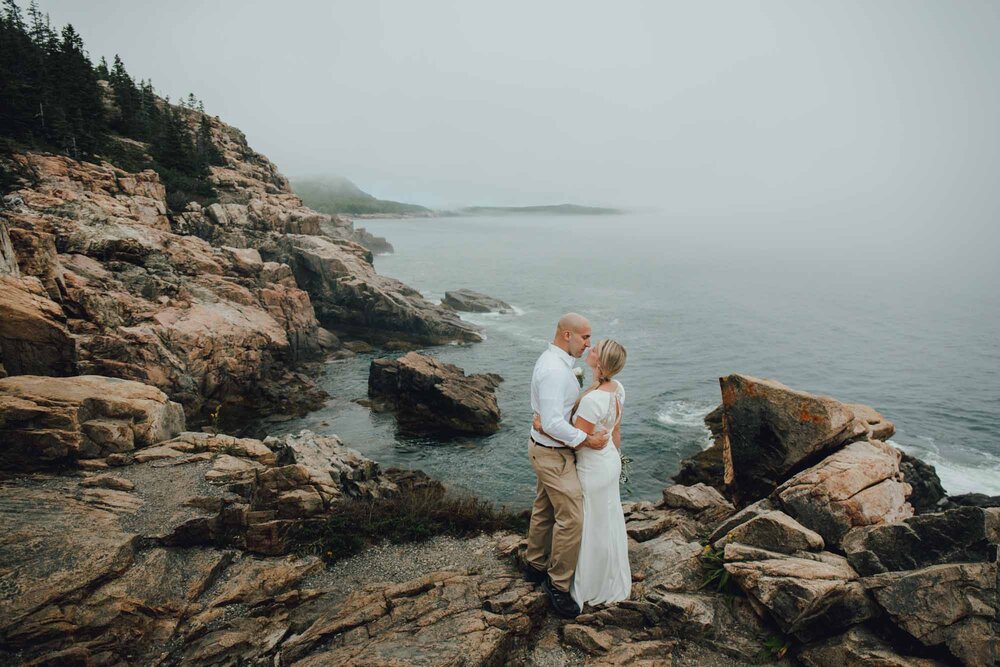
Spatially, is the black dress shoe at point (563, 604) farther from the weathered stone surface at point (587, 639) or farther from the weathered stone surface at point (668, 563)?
the weathered stone surface at point (668, 563)

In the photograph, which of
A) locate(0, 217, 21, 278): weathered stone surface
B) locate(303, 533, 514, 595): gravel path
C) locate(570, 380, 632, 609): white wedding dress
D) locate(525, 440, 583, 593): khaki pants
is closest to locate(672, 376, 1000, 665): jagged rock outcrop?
locate(570, 380, 632, 609): white wedding dress

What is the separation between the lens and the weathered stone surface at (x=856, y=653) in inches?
198

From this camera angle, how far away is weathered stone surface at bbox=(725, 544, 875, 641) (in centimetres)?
554

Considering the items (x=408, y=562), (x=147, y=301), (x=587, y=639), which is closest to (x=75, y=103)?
(x=147, y=301)

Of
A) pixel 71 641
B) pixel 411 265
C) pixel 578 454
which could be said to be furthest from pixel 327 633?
pixel 411 265

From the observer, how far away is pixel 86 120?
3722cm

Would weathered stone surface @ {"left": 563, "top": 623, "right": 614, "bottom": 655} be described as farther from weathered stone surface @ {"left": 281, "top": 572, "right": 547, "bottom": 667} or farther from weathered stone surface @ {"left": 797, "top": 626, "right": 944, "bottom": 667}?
weathered stone surface @ {"left": 797, "top": 626, "right": 944, "bottom": 667}

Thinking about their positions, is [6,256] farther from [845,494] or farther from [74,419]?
[845,494]

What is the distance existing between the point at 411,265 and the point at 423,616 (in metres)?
83.4

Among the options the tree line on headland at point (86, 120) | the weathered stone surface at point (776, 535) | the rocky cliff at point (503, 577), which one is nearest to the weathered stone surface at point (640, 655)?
the rocky cliff at point (503, 577)

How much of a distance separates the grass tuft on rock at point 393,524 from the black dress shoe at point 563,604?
3089mm

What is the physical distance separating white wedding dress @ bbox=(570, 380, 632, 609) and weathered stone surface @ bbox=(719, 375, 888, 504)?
11.7 feet

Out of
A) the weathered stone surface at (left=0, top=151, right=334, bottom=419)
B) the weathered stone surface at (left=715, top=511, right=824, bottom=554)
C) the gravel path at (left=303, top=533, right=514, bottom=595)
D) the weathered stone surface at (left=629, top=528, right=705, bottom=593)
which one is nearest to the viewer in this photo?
the weathered stone surface at (left=715, top=511, right=824, bottom=554)

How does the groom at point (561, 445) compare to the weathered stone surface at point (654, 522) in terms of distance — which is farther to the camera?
the weathered stone surface at point (654, 522)
